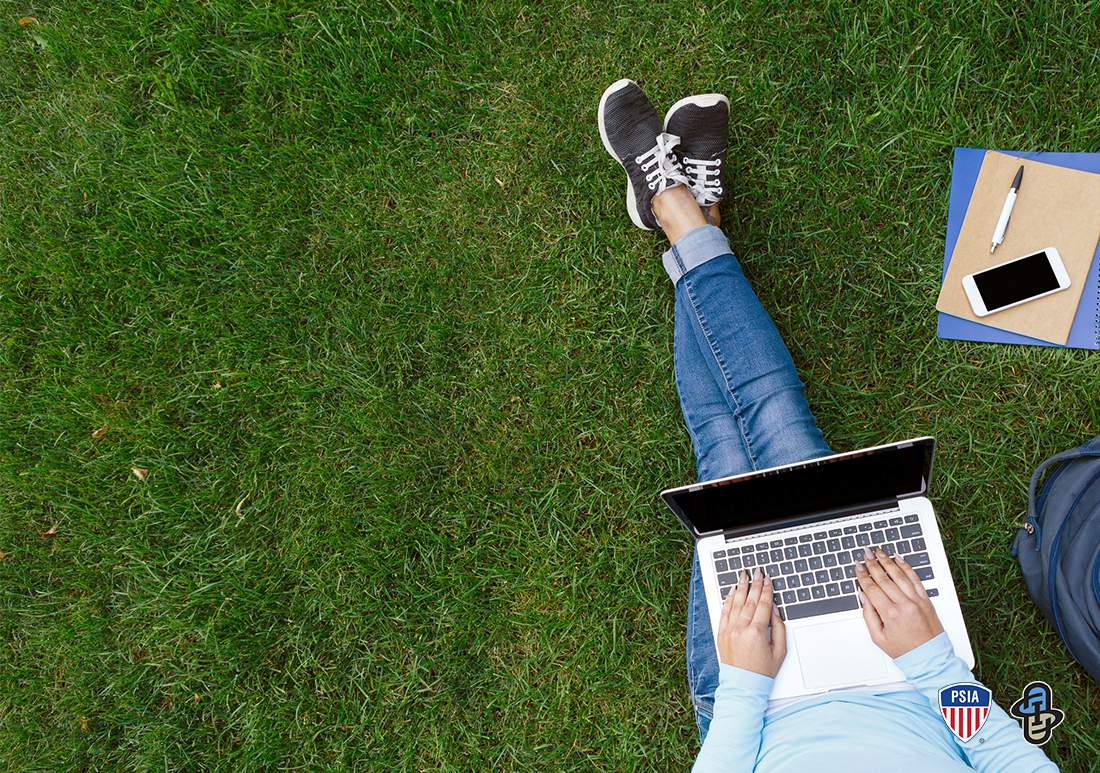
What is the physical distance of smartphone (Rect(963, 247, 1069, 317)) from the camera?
2.45 metres

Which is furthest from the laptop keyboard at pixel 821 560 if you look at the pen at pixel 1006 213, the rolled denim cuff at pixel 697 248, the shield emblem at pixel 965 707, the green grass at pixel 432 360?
the pen at pixel 1006 213

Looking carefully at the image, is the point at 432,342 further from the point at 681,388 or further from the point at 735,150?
the point at 735,150

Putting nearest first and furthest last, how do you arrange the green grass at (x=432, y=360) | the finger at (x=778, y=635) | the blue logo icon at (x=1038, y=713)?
the finger at (x=778, y=635)
the blue logo icon at (x=1038, y=713)
the green grass at (x=432, y=360)

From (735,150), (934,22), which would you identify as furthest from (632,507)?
(934,22)

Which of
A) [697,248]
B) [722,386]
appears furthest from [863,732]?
[697,248]

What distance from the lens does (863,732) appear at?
172 centimetres

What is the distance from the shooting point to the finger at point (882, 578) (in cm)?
193

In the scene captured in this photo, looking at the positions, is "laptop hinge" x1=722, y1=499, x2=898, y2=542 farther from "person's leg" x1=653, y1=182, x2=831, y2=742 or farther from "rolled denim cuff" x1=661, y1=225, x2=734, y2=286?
"rolled denim cuff" x1=661, y1=225, x2=734, y2=286

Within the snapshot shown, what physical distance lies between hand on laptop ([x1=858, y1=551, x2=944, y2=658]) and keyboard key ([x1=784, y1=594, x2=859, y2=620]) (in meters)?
0.05

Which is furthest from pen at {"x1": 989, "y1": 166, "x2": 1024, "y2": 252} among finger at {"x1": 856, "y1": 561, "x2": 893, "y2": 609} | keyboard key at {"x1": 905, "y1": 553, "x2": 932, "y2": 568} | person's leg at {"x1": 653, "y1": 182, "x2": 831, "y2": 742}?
finger at {"x1": 856, "y1": 561, "x2": 893, "y2": 609}

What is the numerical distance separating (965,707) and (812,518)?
63 cm

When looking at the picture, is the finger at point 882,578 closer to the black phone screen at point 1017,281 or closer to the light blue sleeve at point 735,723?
the light blue sleeve at point 735,723

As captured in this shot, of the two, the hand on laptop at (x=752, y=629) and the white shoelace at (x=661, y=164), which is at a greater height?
the white shoelace at (x=661, y=164)

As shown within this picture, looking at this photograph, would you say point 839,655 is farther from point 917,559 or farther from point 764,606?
point 917,559
